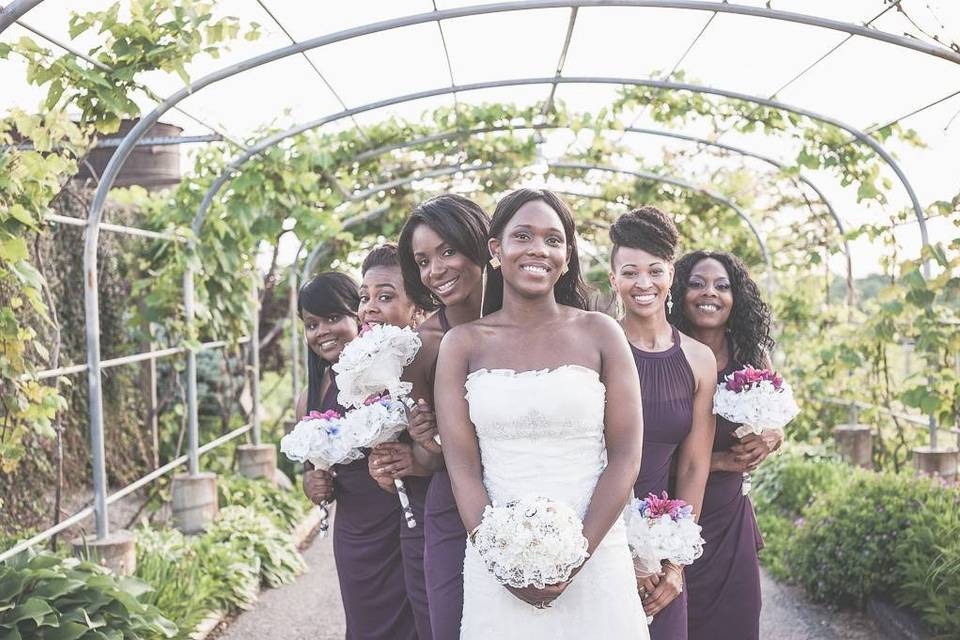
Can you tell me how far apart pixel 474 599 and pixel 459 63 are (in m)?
5.43

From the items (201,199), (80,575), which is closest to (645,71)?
(201,199)

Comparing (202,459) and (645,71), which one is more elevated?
(645,71)

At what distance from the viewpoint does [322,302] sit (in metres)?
4.08

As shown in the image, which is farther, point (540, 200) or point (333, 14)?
point (333, 14)

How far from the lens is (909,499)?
5992 mm

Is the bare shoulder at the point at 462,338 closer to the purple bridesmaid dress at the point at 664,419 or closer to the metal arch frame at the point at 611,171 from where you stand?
the purple bridesmaid dress at the point at 664,419

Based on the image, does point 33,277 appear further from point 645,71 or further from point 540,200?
point 645,71

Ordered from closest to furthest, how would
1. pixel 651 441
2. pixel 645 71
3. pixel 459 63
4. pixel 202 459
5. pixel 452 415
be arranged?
pixel 452 415
pixel 651 441
pixel 459 63
pixel 645 71
pixel 202 459

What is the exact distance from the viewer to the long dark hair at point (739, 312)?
13.1 feet

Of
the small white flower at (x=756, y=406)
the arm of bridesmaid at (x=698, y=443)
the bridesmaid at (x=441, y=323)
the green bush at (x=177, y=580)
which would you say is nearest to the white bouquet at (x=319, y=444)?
the bridesmaid at (x=441, y=323)

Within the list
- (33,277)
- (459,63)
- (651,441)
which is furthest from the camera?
(459,63)

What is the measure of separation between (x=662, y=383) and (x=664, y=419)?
0.44 ft

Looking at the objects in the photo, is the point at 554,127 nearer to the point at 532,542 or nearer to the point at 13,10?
the point at 13,10

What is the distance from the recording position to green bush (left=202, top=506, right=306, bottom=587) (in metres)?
6.89
